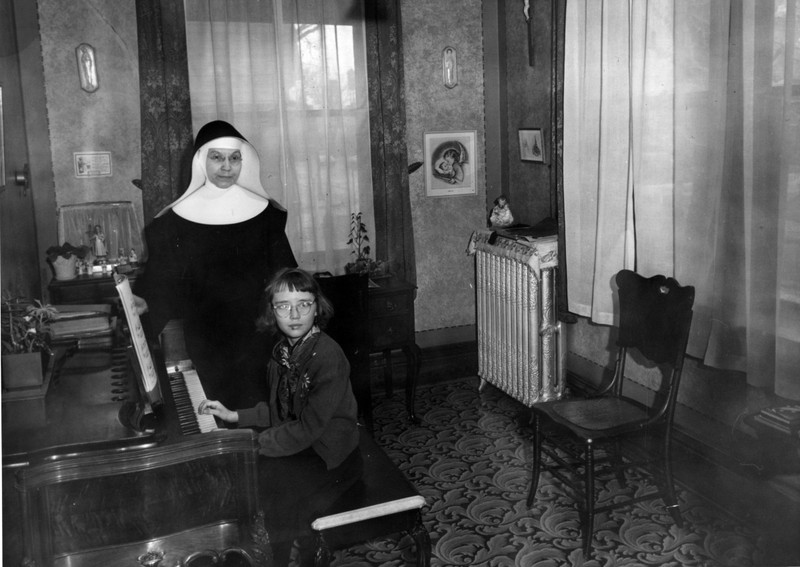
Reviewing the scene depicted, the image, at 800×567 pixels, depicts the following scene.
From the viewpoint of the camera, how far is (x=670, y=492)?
10.4 ft

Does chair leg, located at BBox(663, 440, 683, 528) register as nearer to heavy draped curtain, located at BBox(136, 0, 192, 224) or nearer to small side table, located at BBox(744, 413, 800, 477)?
small side table, located at BBox(744, 413, 800, 477)

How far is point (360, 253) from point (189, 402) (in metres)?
2.56

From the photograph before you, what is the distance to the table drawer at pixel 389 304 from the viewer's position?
4.45 metres

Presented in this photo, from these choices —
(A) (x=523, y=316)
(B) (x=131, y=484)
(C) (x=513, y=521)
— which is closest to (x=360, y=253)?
(A) (x=523, y=316)

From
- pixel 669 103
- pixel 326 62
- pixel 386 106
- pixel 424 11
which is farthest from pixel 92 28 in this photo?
pixel 669 103

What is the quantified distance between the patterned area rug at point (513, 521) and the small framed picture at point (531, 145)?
1.71 metres

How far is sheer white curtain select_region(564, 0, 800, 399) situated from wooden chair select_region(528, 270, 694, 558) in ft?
0.77

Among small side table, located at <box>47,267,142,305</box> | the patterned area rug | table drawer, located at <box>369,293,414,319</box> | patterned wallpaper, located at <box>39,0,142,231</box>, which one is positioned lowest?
the patterned area rug

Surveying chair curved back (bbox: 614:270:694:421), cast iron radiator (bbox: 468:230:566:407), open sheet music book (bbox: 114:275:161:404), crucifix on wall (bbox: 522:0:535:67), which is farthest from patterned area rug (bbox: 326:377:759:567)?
crucifix on wall (bbox: 522:0:535:67)

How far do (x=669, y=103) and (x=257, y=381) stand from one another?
7.32 feet

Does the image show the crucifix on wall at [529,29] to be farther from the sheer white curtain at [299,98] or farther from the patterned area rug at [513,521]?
the patterned area rug at [513,521]

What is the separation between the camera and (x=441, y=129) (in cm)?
509

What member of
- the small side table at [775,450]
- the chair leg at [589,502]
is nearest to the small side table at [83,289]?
the chair leg at [589,502]

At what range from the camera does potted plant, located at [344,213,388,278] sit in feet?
15.5
